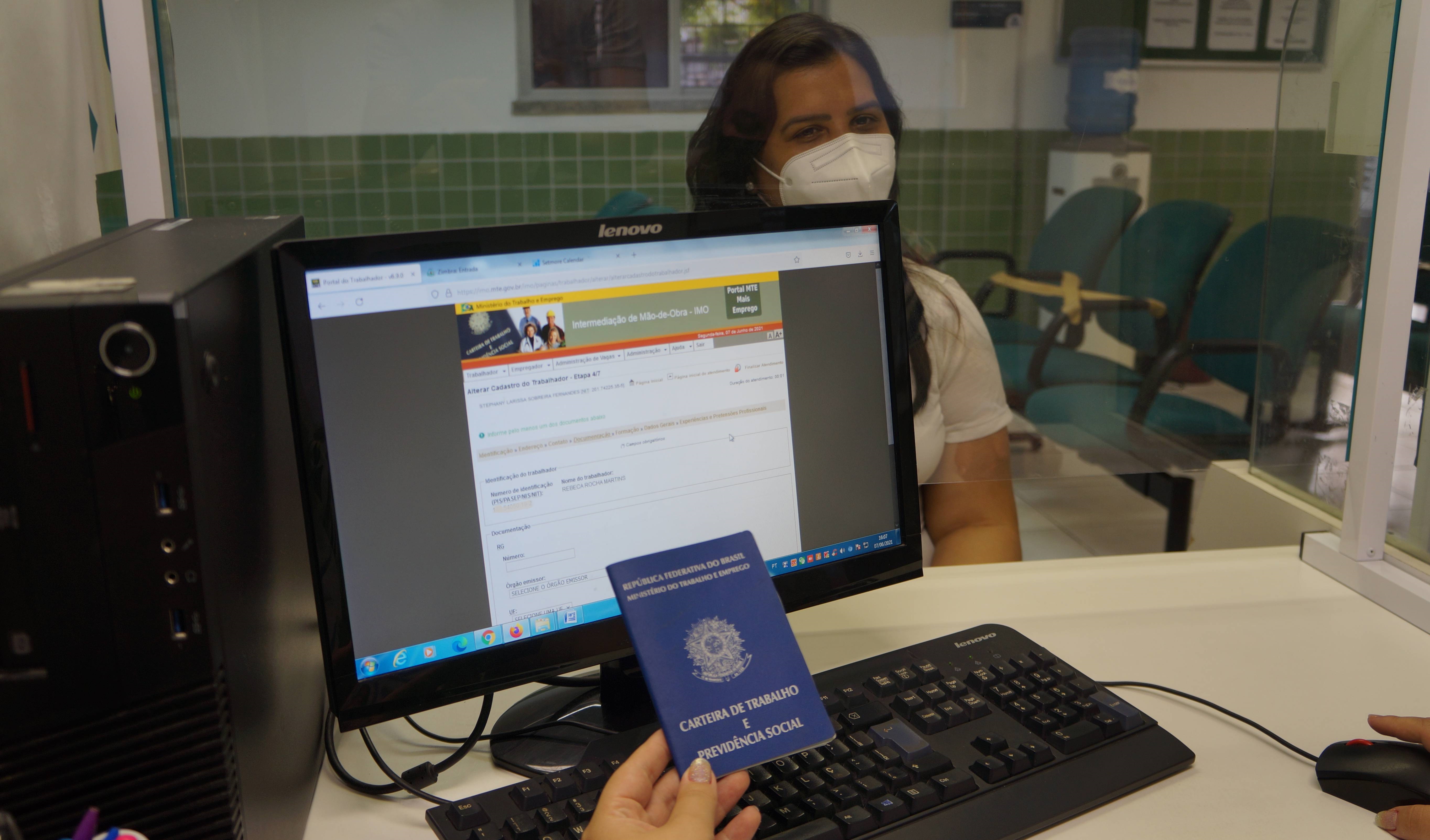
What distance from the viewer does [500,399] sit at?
651mm

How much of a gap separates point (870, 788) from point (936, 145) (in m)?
1.08

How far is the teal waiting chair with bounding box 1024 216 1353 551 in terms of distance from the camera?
128 centimetres

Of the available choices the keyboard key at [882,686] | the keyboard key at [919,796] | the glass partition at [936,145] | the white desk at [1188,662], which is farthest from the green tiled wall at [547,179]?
the keyboard key at [919,796]

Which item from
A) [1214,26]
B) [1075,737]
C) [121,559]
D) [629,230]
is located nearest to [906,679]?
[1075,737]

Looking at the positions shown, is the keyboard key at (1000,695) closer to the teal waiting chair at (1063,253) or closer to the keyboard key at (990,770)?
the keyboard key at (990,770)

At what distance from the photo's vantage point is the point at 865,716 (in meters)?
0.68

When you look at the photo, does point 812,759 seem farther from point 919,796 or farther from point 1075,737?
point 1075,737

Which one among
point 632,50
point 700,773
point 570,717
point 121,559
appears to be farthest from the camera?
point 632,50

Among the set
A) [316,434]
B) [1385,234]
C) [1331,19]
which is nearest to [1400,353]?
[1385,234]

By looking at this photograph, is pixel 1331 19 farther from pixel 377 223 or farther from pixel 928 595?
pixel 377 223

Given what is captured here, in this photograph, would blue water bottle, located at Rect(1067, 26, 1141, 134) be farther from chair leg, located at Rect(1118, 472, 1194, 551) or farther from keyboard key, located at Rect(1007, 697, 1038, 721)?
keyboard key, located at Rect(1007, 697, 1038, 721)

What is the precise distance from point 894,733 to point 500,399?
354 mm

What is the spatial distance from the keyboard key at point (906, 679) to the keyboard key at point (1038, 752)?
0.30ft

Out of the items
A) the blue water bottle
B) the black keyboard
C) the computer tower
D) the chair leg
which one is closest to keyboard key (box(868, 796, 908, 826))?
the black keyboard
